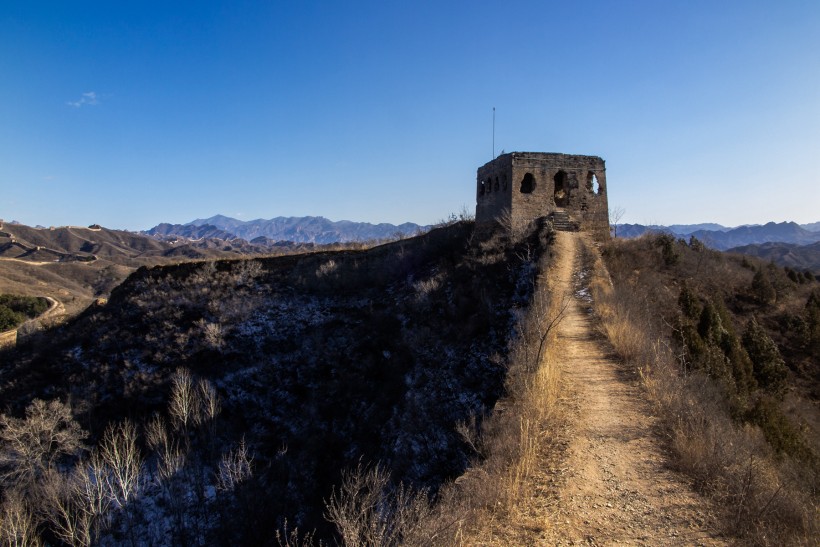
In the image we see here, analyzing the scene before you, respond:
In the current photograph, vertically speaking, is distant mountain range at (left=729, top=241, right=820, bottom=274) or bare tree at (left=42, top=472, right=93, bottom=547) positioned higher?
distant mountain range at (left=729, top=241, right=820, bottom=274)

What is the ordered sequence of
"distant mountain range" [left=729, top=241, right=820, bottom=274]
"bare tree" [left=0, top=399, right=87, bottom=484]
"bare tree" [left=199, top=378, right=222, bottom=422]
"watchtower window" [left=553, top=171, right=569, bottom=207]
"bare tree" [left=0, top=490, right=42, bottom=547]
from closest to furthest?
"bare tree" [left=0, top=490, right=42, bottom=547] → "bare tree" [left=0, top=399, right=87, bottom=484] → "bare tree" [left=199, top=378, right=222, bottom=422] → "watchtower window" [left=553, top=171, right=569, bottom=207] → "distant mountain range" [left=729, top=241, right=820, bottom=274]

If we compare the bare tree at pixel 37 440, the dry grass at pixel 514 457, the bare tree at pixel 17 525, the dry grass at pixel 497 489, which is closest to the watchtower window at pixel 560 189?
the dry grass at pixel 514 457

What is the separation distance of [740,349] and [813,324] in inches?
256

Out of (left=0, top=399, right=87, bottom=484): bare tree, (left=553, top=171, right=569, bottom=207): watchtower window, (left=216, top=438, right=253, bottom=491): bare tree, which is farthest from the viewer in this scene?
(left=553, top=171, right=569, bottom=207): watchtower window

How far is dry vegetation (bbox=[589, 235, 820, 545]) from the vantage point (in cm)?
477

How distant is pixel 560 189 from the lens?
62.5ft

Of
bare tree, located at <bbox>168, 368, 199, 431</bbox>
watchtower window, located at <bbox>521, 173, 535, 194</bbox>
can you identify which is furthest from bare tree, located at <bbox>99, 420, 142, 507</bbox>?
watchtower window, located at <bbox>521, 173, 535, 194</bbox>

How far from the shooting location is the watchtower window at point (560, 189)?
59.3ft

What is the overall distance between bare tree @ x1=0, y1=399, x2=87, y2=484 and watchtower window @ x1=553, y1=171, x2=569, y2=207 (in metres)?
21.1

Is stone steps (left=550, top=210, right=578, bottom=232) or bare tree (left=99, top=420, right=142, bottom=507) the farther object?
stone steps (left=550, top=210, right=578, bottom=232)

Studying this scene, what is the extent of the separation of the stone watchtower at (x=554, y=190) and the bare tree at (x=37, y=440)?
1855 centimetres

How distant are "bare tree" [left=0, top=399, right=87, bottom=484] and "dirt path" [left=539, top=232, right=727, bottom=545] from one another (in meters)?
16.4

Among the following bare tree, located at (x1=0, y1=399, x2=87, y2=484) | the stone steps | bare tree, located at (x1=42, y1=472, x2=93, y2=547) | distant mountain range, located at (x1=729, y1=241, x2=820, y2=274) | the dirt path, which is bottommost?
bare tree, located at (x1=42, y1=472, x2=93, y2=547)

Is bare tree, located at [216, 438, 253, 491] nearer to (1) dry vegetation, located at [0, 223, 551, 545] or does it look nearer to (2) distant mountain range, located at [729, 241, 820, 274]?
(1) dry vegetation, located at [0, 223, 551, 545]
